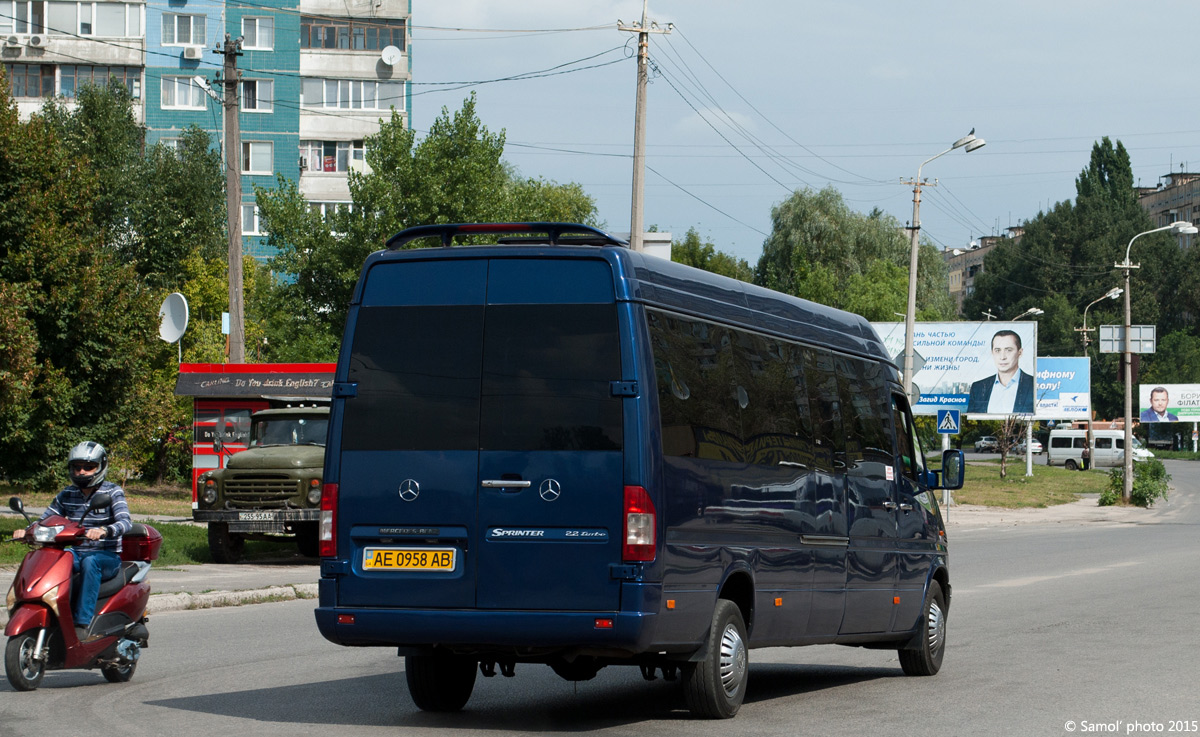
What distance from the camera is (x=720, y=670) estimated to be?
26.6 feet

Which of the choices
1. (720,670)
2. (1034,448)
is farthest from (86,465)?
(1034,448)

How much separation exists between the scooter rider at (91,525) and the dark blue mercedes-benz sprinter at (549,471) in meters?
2.27

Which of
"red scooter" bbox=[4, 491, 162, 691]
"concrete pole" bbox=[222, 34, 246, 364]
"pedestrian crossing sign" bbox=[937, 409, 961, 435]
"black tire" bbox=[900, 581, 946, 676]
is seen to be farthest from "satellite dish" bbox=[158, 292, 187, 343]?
"pedestrian crossing sign" bbox=[937, 409, 961, 435]

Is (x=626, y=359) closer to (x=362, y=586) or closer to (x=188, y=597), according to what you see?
(x=362, y=586)

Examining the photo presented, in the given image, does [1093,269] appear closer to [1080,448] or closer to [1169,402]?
[1169,402]

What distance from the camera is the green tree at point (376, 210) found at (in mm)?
40031

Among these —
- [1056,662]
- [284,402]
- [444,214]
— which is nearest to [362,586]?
[1056,662]

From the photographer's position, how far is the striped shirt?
9312 mm

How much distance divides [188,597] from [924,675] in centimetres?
801

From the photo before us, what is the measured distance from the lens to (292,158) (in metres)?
59.4

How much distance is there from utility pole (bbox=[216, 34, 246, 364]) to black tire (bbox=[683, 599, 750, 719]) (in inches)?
682

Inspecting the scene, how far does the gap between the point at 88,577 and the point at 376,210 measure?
108 ft

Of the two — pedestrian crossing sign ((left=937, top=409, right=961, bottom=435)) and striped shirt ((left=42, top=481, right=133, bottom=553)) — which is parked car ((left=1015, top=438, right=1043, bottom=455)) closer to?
pedestrian crossing sign ((left=937, top=409, right=961, bottom=435))

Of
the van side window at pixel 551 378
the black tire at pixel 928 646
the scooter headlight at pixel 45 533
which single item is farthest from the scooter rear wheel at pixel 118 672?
the black tire at pixel 928 646
